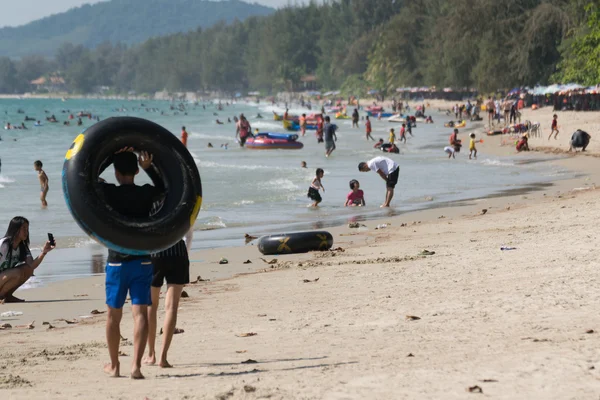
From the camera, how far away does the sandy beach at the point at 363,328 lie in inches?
227

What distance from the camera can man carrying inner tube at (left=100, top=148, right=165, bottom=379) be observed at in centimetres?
634

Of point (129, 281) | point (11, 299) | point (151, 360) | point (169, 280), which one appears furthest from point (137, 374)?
point (11, 299)

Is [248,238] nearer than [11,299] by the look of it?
No

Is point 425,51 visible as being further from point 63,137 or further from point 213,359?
point 213,359

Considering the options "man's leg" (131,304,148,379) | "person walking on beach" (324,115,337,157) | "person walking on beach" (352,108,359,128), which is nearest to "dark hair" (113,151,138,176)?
"man's leg" (131,304,148,379)

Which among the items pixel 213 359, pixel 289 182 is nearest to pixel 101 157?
pixel 213 359

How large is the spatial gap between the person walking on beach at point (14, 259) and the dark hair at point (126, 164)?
3928 millimetres

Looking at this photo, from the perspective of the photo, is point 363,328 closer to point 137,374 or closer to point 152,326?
point 152,326

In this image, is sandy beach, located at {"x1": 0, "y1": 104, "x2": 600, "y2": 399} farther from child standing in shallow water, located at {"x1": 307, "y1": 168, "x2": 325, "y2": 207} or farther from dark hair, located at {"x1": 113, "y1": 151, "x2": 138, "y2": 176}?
child standing in shallow water, located at {"x1": 307, "y1": 168, "x2": 325, "y2": 207}

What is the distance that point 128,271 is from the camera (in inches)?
250

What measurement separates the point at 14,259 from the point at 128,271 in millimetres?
4631

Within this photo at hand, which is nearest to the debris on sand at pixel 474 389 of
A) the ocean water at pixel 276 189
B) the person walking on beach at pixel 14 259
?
the person walking on beach at pixel 14 259

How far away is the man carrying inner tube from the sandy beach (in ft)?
0.87

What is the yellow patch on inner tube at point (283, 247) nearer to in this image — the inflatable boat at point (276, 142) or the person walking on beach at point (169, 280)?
the person walking on beach at point (169, 280)
